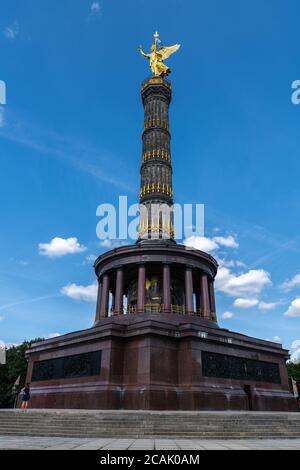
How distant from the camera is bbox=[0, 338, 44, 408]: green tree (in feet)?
117

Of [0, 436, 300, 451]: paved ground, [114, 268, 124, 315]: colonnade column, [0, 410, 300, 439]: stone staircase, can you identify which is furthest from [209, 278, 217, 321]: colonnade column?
[0, 436, 300, 451]: paved ground

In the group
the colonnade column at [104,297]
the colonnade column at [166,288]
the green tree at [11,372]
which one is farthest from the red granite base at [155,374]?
the green tree at [11,372]

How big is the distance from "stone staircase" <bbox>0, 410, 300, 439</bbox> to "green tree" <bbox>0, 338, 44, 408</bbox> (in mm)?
Result: 26583

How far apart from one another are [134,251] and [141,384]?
7.85 meters

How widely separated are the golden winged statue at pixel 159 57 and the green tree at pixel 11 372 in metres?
28.4

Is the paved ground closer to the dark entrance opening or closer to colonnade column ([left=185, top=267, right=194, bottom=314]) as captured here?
the dark entrance opening

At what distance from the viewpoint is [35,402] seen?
19.7 metres

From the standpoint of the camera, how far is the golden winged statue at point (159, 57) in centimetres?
3056

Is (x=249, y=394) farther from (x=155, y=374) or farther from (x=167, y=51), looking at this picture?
(x=167, y=51)

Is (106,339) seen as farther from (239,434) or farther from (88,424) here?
(239,434)

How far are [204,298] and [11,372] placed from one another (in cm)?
2409
